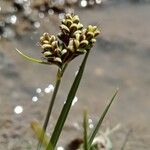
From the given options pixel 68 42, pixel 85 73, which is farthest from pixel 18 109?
pixel 68 42

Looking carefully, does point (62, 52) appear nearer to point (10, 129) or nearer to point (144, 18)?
point (10, 129)

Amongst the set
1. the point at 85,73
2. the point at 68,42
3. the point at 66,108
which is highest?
the point at 68,42

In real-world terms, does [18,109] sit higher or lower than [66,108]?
lower

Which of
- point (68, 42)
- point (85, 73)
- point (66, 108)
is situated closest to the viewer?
point (68, 42)

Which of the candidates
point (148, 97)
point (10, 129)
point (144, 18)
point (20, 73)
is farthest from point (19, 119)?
point (144, 18)

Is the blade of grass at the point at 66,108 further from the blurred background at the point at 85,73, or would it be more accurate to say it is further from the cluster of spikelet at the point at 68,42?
the blurred background at the point at 85,73

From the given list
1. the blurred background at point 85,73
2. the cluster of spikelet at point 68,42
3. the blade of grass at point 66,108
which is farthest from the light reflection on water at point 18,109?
the cluster of spikelet at point 68,42

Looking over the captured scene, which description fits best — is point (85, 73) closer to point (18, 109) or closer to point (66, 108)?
point (18, 109)
